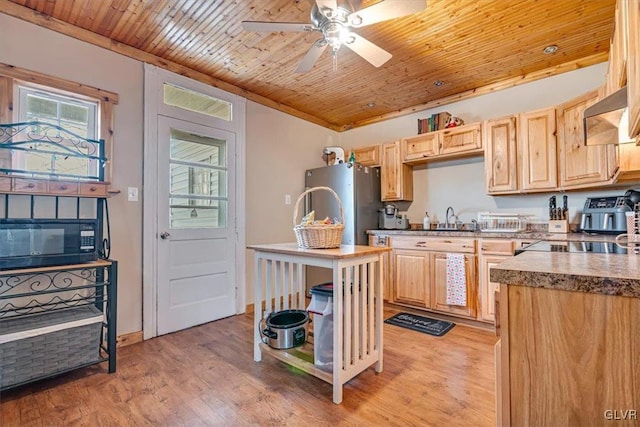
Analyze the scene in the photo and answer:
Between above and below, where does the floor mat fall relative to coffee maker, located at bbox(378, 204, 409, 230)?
below

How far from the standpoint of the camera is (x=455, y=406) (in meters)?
1.70

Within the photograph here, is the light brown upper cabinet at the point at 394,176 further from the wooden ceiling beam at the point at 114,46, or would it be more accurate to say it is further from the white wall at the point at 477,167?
the wooden ceiling beam at the point at 114,46

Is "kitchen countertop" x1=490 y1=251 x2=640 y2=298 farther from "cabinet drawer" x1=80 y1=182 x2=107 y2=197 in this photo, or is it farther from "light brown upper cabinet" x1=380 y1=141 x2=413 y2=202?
"light brown upper cabinet" x1=380 y1=141 x2=413 y2=202

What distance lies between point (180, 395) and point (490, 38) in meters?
3.48

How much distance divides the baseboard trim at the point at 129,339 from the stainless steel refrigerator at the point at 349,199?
2.09 meters

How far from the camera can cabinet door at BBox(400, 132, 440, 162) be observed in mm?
3527

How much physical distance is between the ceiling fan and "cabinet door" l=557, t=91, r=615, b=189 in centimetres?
176

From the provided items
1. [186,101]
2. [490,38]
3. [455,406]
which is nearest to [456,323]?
[455,406]

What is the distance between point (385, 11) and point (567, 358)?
5.84ft

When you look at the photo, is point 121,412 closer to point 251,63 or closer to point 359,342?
point 359,342

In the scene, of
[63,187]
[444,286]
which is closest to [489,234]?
[444,286]

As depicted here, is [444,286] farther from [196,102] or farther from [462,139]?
[196,102]

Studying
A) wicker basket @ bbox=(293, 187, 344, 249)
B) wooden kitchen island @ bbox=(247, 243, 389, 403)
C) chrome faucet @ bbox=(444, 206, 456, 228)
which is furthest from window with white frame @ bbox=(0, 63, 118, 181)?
chrome faucet @ bbox=(444, 206, 456, 228)

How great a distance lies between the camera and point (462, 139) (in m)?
3.34
